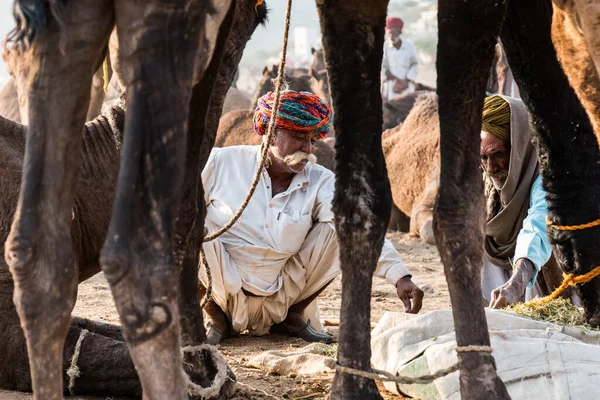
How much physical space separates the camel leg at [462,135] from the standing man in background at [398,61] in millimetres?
19978

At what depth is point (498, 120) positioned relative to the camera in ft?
19.8

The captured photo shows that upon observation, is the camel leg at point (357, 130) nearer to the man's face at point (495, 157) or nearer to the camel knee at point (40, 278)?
the camel knee at point (40, 278)

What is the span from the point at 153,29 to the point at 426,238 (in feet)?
28.7

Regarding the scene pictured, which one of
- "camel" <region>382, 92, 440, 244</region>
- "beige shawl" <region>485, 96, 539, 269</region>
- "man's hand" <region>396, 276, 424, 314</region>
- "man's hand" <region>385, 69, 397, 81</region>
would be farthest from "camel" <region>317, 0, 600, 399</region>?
"man's hand" <region>385, 69, 397, 81</region>

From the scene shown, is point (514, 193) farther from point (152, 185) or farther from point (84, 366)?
point (152, 185)

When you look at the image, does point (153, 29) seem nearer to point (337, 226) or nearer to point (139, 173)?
point (139, 173)

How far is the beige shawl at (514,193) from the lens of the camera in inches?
236

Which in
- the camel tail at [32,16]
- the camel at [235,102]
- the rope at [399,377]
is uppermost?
the camel at [235,102]

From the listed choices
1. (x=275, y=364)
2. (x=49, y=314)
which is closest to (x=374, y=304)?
(x=275, y=364)

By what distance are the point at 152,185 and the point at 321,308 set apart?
16.7 ft

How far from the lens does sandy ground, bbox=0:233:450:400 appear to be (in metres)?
4.38

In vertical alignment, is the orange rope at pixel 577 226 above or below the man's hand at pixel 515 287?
above

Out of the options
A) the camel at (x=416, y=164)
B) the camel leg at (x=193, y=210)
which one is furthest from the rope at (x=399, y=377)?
the camel at (x=416, y=164)

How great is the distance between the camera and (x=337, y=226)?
3896 millimetres
